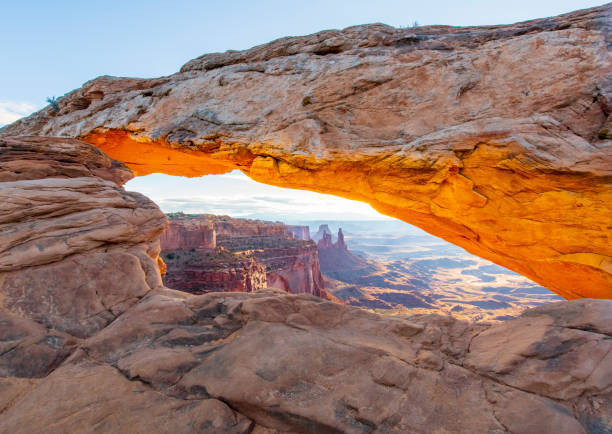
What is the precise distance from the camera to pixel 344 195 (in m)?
9.45

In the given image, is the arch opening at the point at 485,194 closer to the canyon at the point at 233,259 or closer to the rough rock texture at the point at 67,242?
the rough rock texture at the point at 67,242

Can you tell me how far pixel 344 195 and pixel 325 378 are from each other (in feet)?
21.5

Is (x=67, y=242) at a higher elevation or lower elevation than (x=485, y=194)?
lower

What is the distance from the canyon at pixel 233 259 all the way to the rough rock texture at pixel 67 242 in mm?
27131

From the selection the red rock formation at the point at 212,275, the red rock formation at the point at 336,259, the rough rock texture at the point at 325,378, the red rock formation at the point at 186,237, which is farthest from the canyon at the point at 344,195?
the red rock formation at the point at 336,259

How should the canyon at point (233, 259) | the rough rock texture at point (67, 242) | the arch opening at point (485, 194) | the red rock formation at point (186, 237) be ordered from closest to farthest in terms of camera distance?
1. the rough rock texture at point (67, 242)
2. the arch opening at point (485, 194)
3. the canyon at point (233, 259)
4. the red rock formation at point (186, 237)

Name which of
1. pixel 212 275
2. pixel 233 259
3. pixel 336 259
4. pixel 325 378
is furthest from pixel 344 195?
pixel 336 259

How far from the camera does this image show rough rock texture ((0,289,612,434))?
3.08 metres

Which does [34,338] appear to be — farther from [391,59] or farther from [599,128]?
[599,128]

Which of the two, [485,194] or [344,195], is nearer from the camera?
[485,194]

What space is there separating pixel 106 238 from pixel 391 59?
840cm

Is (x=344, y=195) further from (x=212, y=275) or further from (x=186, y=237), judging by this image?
(x=186, y=237)

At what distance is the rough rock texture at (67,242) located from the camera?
15.4ft

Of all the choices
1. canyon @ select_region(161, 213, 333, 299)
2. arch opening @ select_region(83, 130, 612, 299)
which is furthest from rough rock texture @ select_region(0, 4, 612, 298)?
canyon @ select_region(161, 213, 333, 299)
